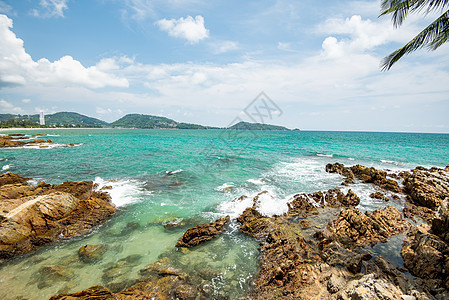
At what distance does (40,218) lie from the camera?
9.02 meters

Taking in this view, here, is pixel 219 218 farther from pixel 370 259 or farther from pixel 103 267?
pixel 370 259

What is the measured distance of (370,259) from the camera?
707 centimetres

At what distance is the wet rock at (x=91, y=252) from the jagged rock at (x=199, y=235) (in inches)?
122

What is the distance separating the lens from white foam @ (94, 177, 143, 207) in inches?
502

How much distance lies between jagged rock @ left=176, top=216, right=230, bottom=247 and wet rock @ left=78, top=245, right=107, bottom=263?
3.11 metres

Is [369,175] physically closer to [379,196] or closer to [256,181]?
[379,196]

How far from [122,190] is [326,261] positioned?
14254 millimetres

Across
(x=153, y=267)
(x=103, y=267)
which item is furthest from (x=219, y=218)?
(x=103, y=267)

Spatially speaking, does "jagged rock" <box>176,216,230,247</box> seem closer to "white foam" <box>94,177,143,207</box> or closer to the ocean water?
the ocean water

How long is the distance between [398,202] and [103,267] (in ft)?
59.1

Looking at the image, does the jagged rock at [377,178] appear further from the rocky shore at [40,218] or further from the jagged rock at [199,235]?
the rocky shore at [40,218]

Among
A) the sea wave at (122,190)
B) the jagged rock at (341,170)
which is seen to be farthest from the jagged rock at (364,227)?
the sea wave at (122,190)

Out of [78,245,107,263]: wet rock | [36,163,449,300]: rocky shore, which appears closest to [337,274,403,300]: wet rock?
[36,163,449,300]: rocky shore

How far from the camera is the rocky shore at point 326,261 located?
17.1 ft
